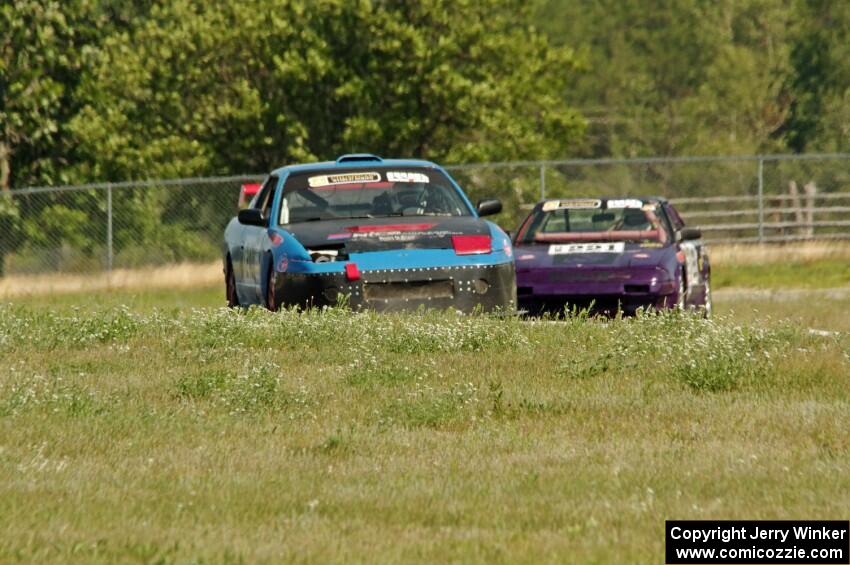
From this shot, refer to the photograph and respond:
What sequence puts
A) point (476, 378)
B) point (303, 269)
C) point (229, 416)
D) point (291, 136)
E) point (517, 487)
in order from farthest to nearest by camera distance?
point (291, 136) → point (303, 269) → point (476, 378) → point (229, 416) → point (517, 487)

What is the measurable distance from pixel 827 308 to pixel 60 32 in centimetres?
1736

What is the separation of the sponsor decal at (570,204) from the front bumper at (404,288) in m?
3.34

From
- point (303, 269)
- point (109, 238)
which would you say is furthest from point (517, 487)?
point (109, 238)

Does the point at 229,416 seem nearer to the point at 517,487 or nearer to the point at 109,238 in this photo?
the point at 517,487

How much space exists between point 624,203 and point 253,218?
4.22 meters

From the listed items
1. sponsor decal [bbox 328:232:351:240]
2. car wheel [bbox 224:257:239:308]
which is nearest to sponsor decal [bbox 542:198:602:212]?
car wheel [bbox 224:257:239:308]

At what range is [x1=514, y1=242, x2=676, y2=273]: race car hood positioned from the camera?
52.7 feet

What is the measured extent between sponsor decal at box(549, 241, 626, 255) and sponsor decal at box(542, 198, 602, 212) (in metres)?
0.86

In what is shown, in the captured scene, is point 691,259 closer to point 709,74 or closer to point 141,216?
point 141,216

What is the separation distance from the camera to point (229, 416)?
9016 millimetres

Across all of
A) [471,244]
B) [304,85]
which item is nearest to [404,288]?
[471,244]

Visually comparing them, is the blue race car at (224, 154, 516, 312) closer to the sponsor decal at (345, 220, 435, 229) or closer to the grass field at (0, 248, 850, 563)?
the sponsor decal at (345, 220, 435, 229)

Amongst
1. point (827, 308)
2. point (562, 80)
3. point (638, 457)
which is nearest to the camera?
point (638, 457)

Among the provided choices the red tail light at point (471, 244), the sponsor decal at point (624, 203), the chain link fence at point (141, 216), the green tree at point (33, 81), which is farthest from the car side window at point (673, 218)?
the green tree at point (33, 81)
